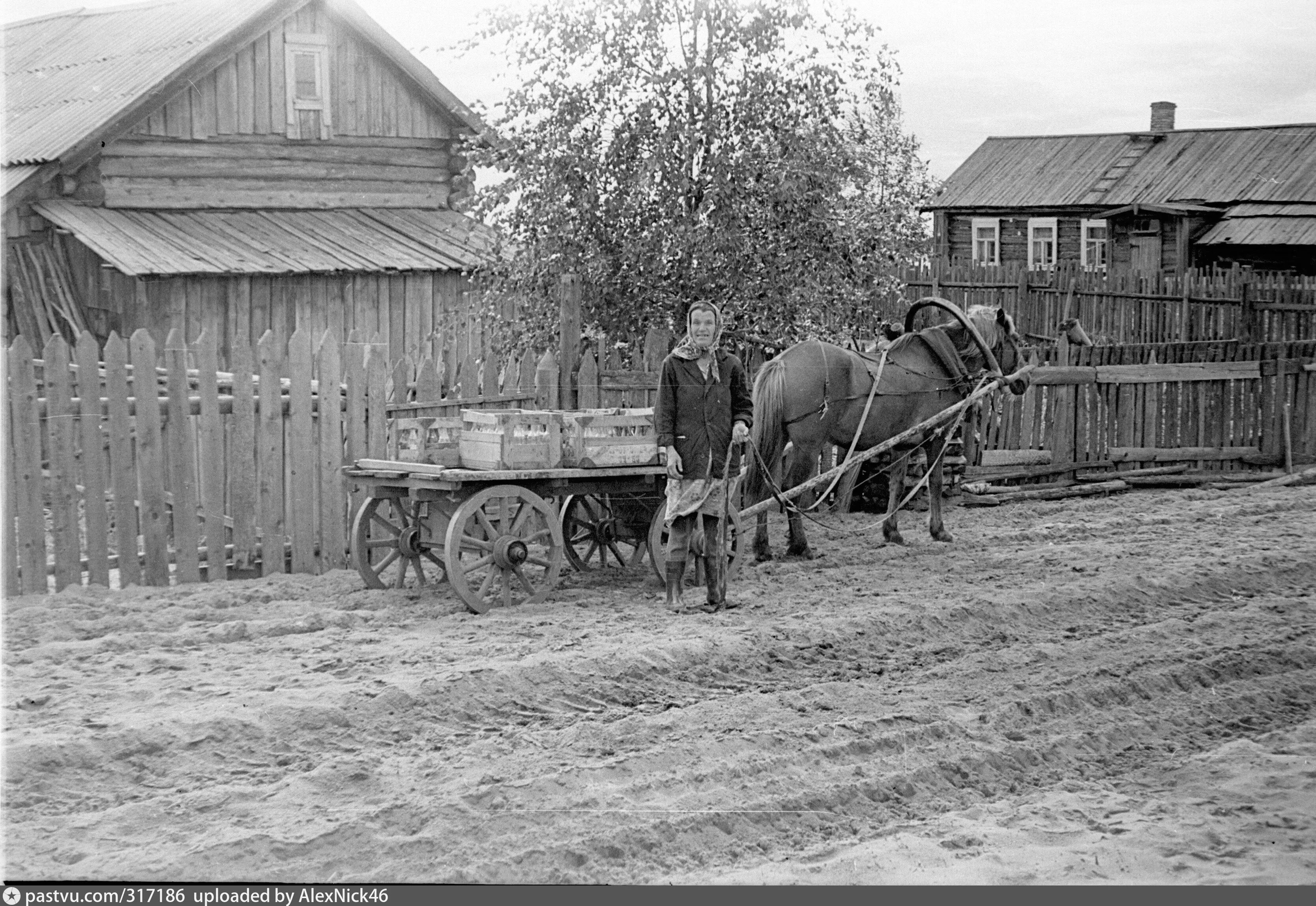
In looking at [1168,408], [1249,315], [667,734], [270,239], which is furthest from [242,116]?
[667,734]

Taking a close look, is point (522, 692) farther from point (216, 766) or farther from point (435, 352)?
point (435, 352)

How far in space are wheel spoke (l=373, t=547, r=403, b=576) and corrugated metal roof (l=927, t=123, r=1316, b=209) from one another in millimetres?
8330

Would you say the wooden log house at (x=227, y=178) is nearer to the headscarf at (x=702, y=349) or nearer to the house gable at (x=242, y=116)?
the house gable at (x=242, y=116)

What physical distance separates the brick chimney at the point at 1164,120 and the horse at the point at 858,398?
768cm

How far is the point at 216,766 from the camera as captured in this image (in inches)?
229

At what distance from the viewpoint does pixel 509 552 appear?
866 centimetres

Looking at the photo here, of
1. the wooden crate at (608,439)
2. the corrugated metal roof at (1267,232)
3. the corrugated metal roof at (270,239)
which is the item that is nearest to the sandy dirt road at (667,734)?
the wooden crate at (608,439)

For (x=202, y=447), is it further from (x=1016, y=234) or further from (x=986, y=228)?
(x=986, y=228)

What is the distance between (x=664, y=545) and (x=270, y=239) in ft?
30.6

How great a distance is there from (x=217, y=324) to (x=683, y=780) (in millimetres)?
11844

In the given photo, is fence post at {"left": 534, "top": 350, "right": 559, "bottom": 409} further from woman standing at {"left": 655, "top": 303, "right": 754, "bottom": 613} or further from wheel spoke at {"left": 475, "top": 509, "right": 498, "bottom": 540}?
woman standing at {"left": 655, "top": 303, "right": 754, "bottom": 613}

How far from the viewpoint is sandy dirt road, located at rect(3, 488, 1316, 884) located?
5.20 m

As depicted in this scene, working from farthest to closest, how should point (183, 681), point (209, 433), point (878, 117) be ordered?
point (878, 117)
point (209, 433)
point (183, 681)

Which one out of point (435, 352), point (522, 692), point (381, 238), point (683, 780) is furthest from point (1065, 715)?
point (381, 238)
